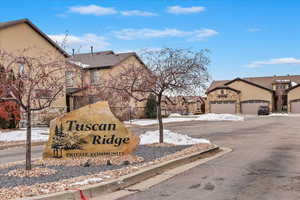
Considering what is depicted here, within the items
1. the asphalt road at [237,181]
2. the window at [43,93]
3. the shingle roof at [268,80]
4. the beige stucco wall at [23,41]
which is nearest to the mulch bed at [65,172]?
the asphalt road at [237,181]

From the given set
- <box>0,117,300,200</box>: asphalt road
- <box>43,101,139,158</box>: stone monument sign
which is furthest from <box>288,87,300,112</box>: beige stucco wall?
<box>43,101,139,158</box>: stone monument sign

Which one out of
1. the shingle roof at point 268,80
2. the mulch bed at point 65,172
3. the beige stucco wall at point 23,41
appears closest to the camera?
the mulch bed at point 65,172

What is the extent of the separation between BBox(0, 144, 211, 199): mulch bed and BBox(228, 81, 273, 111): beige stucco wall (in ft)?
194

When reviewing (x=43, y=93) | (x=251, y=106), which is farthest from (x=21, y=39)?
(x=251, y=106)

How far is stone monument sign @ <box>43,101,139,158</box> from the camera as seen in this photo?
36.4 ft

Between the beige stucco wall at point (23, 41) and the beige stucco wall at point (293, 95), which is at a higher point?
the beige stucco wall at point (23, 41)

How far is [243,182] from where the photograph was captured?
350 inches

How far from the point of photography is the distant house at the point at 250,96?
6894 centimetres

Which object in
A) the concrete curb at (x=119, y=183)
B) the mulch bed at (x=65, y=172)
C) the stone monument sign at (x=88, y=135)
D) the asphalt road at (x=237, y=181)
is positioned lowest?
the asphalt road at (x=237, y=181)

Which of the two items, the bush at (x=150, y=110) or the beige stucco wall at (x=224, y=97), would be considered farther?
the beige stucco wall at (x=224, y=97)

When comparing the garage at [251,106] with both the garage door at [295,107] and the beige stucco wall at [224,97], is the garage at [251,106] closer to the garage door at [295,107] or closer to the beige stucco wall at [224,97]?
the beige stucco wall at [224,97]

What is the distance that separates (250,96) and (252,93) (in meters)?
0.63

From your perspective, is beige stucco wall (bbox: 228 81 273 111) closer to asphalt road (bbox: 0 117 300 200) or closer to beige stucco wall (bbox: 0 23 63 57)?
beige stucco wall (bbox: 0 23 63 57)

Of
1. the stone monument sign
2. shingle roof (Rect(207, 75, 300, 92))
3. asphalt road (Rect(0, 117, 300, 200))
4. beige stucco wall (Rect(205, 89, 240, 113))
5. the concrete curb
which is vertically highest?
shingle roof (Rect(207, 75, 300, 92))
